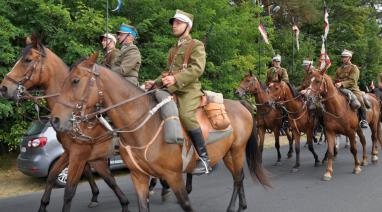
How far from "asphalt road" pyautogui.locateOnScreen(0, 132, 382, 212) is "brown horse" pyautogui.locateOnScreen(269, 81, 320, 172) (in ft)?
3.60

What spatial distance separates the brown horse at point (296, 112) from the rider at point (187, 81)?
6.26 m

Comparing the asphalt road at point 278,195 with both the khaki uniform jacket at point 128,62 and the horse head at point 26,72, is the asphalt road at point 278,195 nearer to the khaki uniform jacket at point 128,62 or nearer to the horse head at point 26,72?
the khaki uniform jacket at point 128,62

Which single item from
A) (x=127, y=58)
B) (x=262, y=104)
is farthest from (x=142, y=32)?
(x=127, y=58)

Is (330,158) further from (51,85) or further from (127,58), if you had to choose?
(51,85)

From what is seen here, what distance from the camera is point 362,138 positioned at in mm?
10898

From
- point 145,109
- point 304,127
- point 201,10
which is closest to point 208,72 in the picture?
point 201,10

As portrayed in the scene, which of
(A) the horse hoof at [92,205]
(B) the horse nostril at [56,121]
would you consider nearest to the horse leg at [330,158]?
(A) the horse hoof at [92,205]

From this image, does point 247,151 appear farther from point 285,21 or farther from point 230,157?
point 285,21

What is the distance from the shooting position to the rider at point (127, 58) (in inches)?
270

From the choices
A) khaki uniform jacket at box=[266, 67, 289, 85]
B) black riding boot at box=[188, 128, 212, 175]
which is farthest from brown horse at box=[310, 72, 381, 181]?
black riding boot at box=[188, 128, 212, 175]

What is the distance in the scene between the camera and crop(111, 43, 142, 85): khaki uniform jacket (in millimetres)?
6836

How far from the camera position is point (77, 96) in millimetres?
4527

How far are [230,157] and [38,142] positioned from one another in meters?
4.46

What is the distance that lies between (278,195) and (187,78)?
3.92 metres
